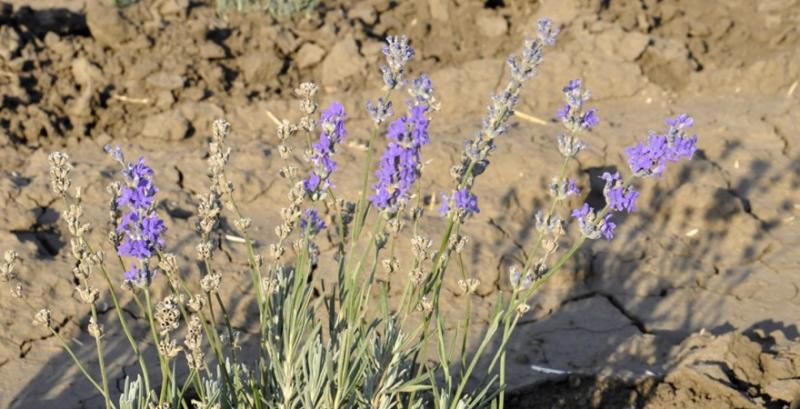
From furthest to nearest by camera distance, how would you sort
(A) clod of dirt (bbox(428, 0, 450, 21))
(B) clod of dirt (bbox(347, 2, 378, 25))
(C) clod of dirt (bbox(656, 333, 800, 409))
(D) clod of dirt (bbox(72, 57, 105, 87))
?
(A) clod of dirt (bbox(428, 0, 450, 21)) → (B) clod of dirt (bbox(347, 2, 378, 25)) → (D) clod of dirt (bbox(72, 57, 105, 87)) → (C) clod of dirt (bbox(656, 333, 800, 409))

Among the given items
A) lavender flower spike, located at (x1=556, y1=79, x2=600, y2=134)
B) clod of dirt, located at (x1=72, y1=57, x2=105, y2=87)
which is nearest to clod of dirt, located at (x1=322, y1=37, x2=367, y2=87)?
clod of dirt, located at (x1=72, y1=57, x2=105, y2=87)

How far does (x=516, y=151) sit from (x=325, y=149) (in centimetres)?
264

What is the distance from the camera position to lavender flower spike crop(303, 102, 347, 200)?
270 centimetres

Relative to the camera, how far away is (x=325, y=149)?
106 inches

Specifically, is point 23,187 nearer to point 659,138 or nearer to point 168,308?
point 168,308

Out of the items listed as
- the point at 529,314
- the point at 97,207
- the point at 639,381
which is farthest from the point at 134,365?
the point at 639,381

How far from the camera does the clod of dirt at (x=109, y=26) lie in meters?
5.80

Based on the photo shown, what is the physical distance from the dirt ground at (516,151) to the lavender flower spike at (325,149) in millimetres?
1510

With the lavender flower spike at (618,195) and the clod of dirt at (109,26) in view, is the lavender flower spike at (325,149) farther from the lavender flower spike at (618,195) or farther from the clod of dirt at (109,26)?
the clod of dirt at (109,26)

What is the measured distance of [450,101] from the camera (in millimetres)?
5887

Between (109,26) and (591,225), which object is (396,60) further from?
(109,26)

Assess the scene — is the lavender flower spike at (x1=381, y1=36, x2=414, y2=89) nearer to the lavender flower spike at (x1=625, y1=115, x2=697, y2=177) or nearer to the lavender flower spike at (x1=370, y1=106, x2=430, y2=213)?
the lavender flower spike at (x1=370, y1=106, x2=430, y2=213)

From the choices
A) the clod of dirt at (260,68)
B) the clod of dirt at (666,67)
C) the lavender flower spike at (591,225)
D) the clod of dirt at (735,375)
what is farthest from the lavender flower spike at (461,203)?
the clod of dirt at (666,67)

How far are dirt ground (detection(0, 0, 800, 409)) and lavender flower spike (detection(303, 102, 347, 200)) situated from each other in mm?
1510
